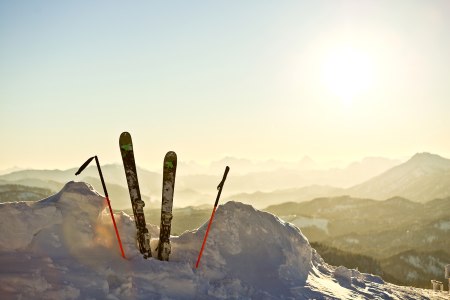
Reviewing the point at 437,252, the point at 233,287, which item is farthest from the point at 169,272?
the point at 437,252

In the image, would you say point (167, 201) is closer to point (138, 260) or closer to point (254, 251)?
point (138, 260)

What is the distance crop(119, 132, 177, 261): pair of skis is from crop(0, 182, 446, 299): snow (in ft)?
1.82

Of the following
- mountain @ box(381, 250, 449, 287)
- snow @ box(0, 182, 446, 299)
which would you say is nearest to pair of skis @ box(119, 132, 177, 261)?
snow @ box(0, 182, 446, 299)

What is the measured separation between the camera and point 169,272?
47.9 feet

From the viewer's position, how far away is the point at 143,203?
1557cm

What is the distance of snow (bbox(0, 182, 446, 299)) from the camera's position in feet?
43.0

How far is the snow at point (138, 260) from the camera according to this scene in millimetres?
13102

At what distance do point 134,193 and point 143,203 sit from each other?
512mm

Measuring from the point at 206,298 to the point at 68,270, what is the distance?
15.3 feet

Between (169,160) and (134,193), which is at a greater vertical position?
(169,160)

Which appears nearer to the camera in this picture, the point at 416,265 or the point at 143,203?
the point at 143,203

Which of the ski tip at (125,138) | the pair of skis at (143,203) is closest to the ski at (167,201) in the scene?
the pair of skis at (143,203)

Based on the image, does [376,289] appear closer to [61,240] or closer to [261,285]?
[261,285]

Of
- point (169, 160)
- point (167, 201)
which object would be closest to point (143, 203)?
point (167, 201)
